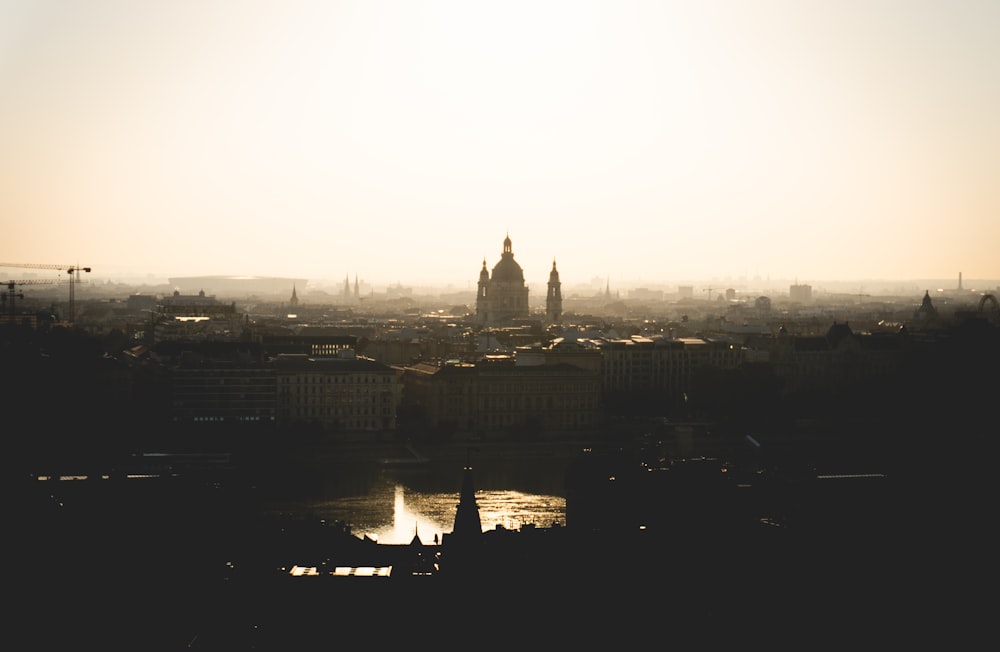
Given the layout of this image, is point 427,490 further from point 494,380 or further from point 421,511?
point 494,380

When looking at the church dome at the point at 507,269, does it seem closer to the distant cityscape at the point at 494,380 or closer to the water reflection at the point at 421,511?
the distant cityscape at the point at 494,380

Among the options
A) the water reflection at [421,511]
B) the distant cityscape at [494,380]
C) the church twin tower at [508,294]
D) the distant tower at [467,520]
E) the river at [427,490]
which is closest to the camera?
the distant tower at [467,520]

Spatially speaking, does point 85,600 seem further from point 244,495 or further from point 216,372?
point 216,372

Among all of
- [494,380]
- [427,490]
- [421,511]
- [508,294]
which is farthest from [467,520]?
[508,294]

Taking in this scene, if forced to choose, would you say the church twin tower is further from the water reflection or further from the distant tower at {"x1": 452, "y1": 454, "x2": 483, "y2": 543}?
the distant tower at {"x1": 452, "y1": 454, "x2": 483, "y2": 543}

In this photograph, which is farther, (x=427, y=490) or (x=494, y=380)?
(x=494, y=380)

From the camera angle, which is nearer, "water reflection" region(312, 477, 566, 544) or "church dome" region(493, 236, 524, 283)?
"water reflection" region(312, 477, 566, 544)

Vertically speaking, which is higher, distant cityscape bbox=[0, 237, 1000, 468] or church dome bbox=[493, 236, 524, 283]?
church dome bbox=[493, 236, 524, 283]

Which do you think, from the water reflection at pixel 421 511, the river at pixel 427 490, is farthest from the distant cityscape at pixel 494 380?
the water reflection at pixel 421 511

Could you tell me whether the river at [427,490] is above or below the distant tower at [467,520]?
below

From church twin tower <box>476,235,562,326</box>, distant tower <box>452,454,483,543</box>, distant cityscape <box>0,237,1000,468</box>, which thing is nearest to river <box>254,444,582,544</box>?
distant cityscape <box>0,237,1000,468</box>
